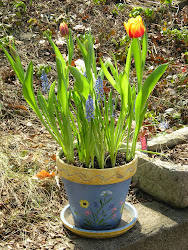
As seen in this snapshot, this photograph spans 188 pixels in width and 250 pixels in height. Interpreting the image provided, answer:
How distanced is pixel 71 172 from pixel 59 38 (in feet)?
7.86

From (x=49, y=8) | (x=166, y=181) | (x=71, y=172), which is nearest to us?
(x=71, y=172)

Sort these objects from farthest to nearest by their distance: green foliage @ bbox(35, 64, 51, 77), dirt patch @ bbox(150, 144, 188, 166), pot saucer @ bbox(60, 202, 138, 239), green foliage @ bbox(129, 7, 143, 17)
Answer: green foliage @ bbox(129, 7, 143, 17) < green foliage @ bbox(35, 64, 51, 77) < dirt patch @ bbox(150, 144, 188, 166) < pot saucer @ bbox(60, 202, 138, 239)

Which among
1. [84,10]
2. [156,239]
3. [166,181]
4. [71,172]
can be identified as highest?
[84,10]

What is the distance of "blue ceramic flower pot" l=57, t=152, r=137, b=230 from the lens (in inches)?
60.9

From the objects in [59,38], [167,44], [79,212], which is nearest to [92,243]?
[79,212]

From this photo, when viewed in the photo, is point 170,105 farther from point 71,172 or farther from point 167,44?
point 71,172

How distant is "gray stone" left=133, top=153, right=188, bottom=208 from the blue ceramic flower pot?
0.35 meters

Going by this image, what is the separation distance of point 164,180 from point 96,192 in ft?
1.74

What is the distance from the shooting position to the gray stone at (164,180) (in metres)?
1.88

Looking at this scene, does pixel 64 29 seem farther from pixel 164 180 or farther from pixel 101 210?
pixel 164 180

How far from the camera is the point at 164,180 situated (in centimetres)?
195

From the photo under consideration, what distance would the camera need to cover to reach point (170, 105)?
308 cm

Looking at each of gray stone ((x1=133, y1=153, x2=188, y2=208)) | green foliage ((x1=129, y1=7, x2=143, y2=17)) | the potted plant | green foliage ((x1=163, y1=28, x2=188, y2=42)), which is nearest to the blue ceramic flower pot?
the potted plant

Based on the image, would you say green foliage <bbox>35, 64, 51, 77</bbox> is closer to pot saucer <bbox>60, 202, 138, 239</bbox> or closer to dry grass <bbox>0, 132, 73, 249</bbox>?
dry grass <bbox>0, 132, 73, 249</bbox>
